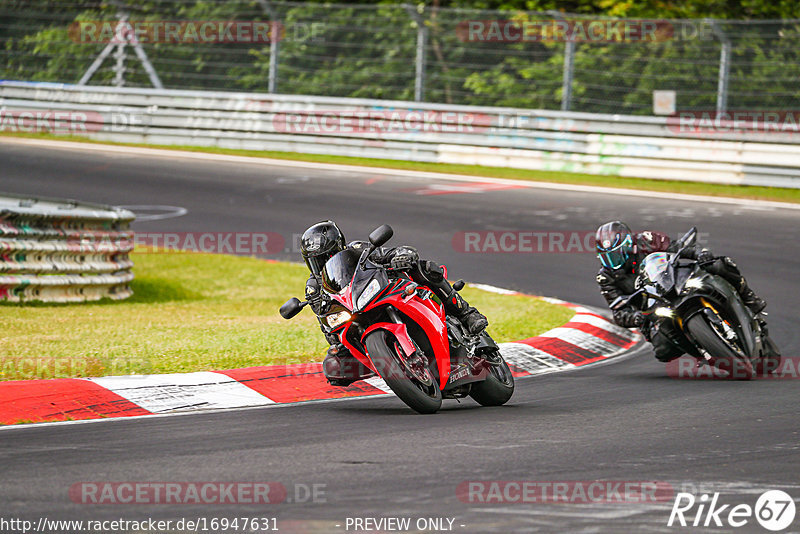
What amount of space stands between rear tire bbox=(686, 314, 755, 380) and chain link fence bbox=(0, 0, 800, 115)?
1229 cm

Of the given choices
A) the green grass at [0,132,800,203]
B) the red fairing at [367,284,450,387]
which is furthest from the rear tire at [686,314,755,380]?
the green grass at [0,132,800,203]

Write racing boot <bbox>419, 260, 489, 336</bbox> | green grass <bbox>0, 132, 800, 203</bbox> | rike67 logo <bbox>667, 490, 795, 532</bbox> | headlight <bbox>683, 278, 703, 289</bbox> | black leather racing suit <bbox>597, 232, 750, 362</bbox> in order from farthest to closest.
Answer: green grass <bbox>0, 132, 800, 203</bbox> → black leather racing suit <bbox>597, 232, 750, 362</bbox> → headlight <bbox>683, 278, 703, 289</bbox> → racing boot <bbox>419, 260, 489, 336</bbox> → rike67 logo <bbox>667, 490, 795, 532</bbox>

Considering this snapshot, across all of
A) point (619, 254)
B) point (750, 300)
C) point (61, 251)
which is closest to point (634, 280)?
point (619, 254)

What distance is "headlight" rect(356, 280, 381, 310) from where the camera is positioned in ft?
21.7

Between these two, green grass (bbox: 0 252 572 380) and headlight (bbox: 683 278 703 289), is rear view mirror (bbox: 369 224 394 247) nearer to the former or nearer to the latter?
green grass (bbox: 0 252 572 380)

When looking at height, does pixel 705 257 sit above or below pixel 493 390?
above

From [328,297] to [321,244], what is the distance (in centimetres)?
33

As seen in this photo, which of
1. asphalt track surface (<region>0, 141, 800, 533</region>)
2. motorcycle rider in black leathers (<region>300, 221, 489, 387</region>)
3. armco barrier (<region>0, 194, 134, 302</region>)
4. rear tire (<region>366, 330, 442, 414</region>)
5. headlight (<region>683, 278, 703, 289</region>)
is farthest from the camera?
armco barrier (<region>0, 194, 134, 302</region>)

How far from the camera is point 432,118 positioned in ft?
71.4

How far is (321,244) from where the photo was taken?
697cm

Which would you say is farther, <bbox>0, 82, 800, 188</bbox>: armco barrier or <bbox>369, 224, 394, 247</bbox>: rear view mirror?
<bbox>0, 82, 800, 188</bbox>: armco barrier

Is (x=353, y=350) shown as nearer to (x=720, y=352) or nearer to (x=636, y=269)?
(x=720, y=352)

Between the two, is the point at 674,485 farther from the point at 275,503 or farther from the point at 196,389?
the point at 196,389

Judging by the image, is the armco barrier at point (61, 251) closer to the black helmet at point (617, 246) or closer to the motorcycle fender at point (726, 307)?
the black helmet at point (617, 246)
